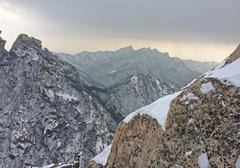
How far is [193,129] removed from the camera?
24297 mm

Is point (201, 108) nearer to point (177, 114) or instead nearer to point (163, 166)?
point (177, 114)

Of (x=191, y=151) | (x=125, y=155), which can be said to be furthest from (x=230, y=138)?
(x=125, y=155)

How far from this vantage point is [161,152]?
25.0m

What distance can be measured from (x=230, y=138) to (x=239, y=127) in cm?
68

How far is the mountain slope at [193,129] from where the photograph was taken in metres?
23.0

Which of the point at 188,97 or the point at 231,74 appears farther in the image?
the point at 188,97

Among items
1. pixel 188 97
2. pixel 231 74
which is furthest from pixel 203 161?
pixel 231 74

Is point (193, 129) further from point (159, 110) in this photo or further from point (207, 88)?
point (159, 110)

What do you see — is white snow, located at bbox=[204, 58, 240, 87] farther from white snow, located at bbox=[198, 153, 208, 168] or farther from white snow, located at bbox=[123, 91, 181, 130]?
white snow, located at bbox=[198, 153, 208, 168]

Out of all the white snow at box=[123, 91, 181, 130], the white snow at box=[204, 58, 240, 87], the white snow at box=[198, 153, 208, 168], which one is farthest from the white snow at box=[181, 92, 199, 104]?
the white snow at box=[198, 153, 208, 168]

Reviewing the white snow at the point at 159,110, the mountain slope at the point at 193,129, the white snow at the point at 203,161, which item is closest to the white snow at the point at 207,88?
the mountain slope at the point at 193,129

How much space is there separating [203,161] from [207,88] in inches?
158

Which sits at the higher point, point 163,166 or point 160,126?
point 160,126

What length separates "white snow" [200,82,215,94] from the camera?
81.8 feet
